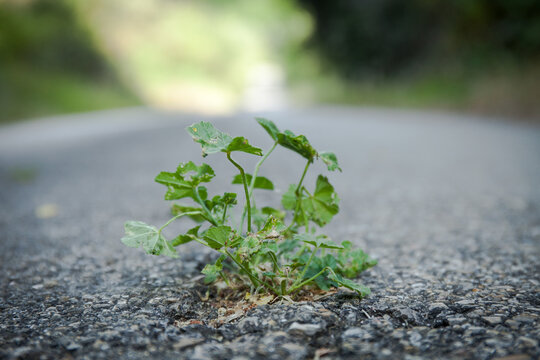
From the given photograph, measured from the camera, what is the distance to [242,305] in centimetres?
126

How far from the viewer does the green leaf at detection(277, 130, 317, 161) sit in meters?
1.14

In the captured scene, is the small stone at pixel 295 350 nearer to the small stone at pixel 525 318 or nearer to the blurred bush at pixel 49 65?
the small stone at pixel 525 318

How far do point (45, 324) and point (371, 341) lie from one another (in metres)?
0.81

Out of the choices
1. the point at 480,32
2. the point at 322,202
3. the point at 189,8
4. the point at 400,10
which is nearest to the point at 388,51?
the point at 400,10

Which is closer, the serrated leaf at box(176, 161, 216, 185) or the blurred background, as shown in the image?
the serrated leaf at box(176, 161, 216, 185)

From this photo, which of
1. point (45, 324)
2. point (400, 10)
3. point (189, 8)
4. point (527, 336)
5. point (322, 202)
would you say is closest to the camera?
point (527, 336)

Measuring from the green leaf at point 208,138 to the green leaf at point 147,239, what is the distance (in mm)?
248

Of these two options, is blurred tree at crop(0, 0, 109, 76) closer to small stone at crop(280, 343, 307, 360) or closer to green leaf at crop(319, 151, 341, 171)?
green leaf at crop(319, 151, 341, 171)

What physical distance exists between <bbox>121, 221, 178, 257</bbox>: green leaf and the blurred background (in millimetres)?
8172

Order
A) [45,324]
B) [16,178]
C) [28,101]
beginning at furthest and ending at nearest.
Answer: [28,101]
[16,178]
[45,324]

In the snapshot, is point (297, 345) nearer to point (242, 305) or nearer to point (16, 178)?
point (242, 305)

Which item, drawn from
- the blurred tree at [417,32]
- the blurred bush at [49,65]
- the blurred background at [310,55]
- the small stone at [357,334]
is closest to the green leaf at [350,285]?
the small stone at [357,334]

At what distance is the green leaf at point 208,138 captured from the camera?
Result: 109 cm

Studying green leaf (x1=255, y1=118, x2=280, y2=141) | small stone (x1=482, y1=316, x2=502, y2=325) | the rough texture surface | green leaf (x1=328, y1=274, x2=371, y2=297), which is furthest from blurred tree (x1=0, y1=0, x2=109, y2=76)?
small stone (x1=482, y1=316, x2=502, y2=325)
